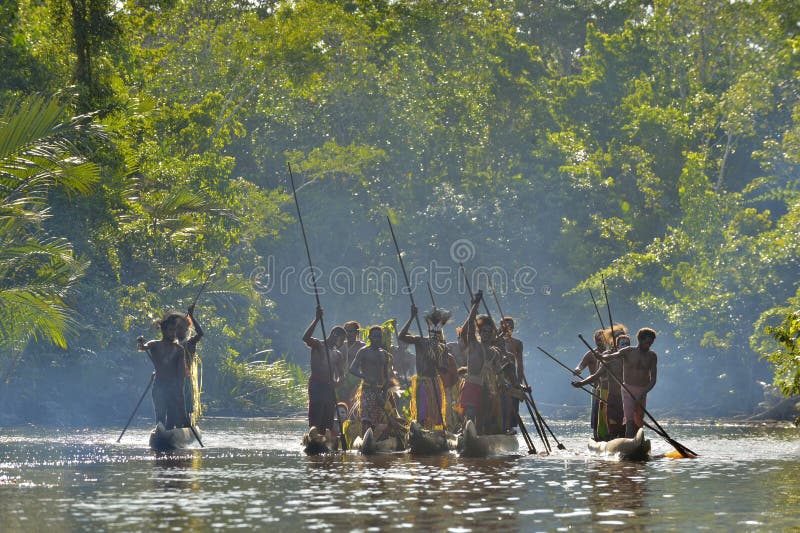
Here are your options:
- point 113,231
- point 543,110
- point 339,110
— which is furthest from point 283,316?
point 113,231

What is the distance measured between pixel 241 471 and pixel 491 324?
4.20 m

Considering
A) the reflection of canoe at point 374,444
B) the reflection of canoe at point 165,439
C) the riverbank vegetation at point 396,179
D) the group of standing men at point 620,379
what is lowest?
the reflection of canoe at point 374,444

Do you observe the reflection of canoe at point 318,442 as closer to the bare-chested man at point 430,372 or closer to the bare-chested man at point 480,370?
the bare-chested man at point 430,372

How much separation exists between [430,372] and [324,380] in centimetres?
152

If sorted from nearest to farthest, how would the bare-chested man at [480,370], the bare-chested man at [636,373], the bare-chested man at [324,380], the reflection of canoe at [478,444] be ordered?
the bare-chested man at [636,373] → the reflection of canoe at [478,444] → the bare-chested man at [480,370] → the bare-chested man at [324,380]

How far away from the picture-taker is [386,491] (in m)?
14.7

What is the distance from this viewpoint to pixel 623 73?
5656 cm

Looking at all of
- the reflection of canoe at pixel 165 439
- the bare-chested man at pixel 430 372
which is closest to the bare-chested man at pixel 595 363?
the bare-chested man at pixel 430 372

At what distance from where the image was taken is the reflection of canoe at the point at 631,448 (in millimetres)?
19141

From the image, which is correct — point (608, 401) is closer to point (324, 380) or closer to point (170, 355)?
point (324, 380)

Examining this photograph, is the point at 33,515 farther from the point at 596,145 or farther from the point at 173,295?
the point at 596,145

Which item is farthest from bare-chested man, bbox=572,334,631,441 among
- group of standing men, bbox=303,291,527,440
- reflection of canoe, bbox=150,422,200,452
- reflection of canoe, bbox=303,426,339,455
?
reflection of canoe, bbox=150,422,200,452

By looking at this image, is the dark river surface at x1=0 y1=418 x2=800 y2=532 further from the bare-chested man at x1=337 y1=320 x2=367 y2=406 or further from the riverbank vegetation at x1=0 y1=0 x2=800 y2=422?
the riverbank vegetation at x1=0 y1=0 x2=800 y2=422

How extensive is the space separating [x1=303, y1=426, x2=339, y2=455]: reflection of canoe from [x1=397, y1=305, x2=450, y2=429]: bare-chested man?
1.25 meters
